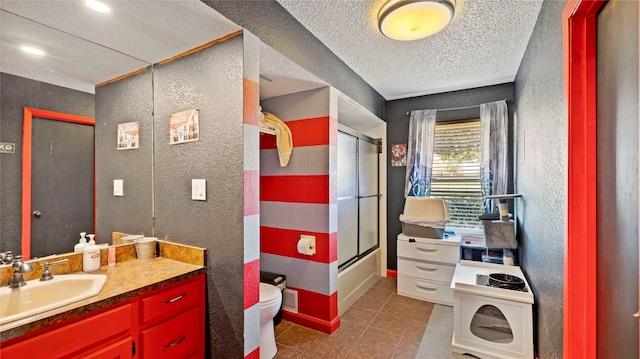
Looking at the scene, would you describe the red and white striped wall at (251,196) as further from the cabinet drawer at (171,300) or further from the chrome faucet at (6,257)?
the chrome faucet at (6,257)

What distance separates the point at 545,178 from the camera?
1.66m

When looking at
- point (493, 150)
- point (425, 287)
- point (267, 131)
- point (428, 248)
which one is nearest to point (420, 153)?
point (493, 150)

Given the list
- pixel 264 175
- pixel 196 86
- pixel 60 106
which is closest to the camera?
pixel 60 106

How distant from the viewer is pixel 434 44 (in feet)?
7.78

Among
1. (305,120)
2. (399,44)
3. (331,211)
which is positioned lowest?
(331,211)

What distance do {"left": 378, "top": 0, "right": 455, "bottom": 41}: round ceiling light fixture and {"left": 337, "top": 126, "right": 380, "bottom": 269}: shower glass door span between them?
3.87 feet

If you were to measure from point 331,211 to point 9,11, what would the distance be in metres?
2.26

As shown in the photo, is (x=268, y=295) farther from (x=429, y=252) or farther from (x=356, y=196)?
(x=429, y=252)

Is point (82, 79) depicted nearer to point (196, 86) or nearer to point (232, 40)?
point (196, 86)

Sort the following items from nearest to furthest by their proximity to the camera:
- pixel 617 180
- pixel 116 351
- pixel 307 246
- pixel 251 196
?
pixel 617 180
pixel 116 351
pixel 251 196
pixel 307 246

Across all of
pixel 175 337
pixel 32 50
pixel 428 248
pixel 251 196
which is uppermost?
pixel 32 50

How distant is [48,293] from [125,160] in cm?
91

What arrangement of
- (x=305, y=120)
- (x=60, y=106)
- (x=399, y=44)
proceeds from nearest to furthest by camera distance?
(x=60, y=106)
(x=399, y=44)
(x=305, y=120)

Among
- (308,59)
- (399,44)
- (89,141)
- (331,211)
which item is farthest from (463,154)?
(89,141)
